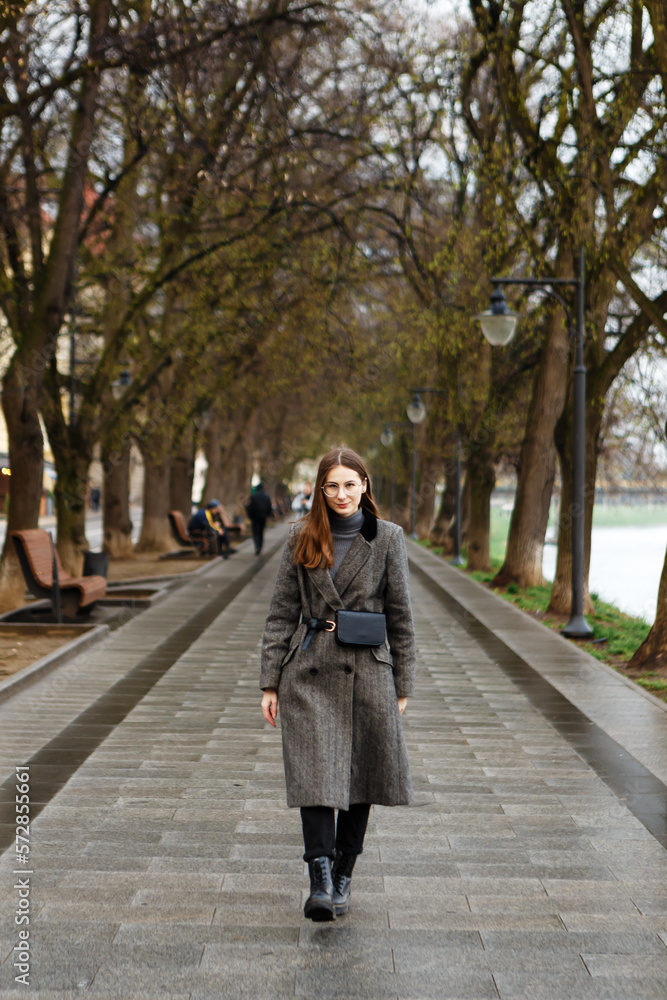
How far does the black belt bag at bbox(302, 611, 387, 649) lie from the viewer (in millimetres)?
4078

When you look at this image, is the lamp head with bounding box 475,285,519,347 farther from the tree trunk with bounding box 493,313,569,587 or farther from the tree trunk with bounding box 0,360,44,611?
the tree trunk with bounding box 0,360,44,611

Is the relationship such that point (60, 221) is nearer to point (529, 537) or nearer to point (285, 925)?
point (529, 537)

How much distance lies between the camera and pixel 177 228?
17047mm

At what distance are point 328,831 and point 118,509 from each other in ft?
64.8

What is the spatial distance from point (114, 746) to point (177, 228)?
1153cm

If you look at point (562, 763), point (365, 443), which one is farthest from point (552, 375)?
point (365, 443)

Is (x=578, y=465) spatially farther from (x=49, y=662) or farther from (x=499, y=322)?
(x=49, y=662)

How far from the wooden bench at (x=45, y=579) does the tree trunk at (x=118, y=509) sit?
960 centimetres

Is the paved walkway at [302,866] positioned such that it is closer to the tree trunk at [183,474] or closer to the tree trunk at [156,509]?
the tree trunk at [156,509]

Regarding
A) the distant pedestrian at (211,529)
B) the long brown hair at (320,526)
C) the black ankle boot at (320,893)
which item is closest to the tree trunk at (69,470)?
the distant pedestrian at (211,529)

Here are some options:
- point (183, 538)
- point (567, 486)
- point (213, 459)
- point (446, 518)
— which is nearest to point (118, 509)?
point (183, 538)

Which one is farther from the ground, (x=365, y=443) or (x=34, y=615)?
(x=365, y=443)

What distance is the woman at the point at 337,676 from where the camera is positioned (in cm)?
405

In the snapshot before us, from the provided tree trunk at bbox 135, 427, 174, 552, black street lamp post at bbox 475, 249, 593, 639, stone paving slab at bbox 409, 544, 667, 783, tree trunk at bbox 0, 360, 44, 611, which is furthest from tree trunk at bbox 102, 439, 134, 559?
black street lamp post at bbox 475, 249, 593, 639
